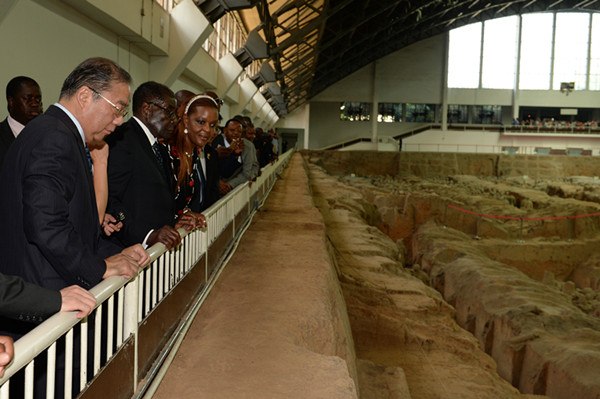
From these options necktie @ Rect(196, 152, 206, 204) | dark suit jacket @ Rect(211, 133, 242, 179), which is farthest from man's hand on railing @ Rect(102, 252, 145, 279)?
dark suit jacket @ Rect(211, 133, 242, 179)

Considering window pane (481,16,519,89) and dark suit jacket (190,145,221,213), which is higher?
window pane (481,16,519,89)

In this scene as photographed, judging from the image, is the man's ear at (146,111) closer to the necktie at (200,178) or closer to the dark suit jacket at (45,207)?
the necktie at (200,178)

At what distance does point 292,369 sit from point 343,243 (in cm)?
645

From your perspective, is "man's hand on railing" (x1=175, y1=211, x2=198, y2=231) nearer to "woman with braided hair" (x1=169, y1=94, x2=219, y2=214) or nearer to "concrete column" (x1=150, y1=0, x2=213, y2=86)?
"woman with braided hair" (x1=169, y1=94, x2=219, y2=214)

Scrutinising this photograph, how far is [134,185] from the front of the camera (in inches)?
106

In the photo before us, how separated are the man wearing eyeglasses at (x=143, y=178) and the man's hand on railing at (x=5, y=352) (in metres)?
1.35

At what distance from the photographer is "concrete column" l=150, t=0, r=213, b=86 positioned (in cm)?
847

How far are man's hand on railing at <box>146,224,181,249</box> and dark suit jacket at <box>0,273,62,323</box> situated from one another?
109 centimetres

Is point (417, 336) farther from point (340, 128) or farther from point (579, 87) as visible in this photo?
point (579, 87)

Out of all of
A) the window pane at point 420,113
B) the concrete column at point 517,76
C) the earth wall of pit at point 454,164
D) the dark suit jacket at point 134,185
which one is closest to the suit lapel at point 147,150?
the dark suit jacket at point 134,185

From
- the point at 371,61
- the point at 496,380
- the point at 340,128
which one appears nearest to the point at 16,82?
the point at 496,380

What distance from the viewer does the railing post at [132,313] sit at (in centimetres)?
207

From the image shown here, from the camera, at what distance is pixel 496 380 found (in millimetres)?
5836

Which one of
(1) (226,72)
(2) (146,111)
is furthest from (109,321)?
(1) (226,72)
